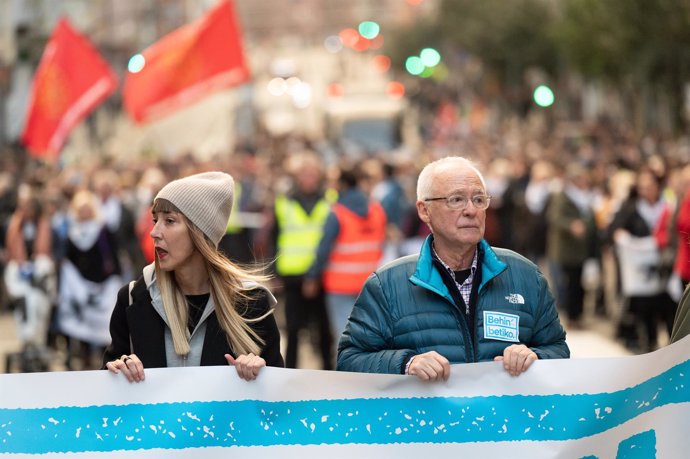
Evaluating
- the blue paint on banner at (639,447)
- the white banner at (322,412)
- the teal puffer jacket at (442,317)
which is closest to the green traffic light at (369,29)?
the teal puffer jacket at (442,317)

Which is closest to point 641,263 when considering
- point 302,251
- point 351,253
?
point 302,251

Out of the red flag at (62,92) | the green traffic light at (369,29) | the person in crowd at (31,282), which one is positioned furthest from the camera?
the green traffic light at (369,29)

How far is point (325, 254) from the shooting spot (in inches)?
463

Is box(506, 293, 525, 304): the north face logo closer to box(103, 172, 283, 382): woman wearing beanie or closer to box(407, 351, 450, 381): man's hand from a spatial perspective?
box(407, 351, 450, 381): man's hand

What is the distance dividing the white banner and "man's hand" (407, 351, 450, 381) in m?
0.09

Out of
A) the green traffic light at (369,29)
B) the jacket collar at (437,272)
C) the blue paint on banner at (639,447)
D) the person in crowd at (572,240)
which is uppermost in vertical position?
the green traffic light at (369,29)

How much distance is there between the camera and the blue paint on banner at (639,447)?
488 cm

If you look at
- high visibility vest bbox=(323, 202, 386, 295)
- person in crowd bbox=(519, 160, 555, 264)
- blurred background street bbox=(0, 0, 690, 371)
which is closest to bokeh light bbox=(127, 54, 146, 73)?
blurred background street bbox=(0, 0, 690, 371)

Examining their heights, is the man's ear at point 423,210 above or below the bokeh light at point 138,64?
below

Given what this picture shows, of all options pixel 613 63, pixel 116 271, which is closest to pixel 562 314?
pixel 116 271

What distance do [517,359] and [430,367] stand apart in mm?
299

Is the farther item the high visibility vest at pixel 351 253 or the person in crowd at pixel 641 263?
the person in crowd at pixel 641 263

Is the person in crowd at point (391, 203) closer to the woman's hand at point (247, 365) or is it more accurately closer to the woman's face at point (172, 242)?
the woman's face at point (172, 242)

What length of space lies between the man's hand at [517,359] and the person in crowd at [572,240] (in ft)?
38.0
